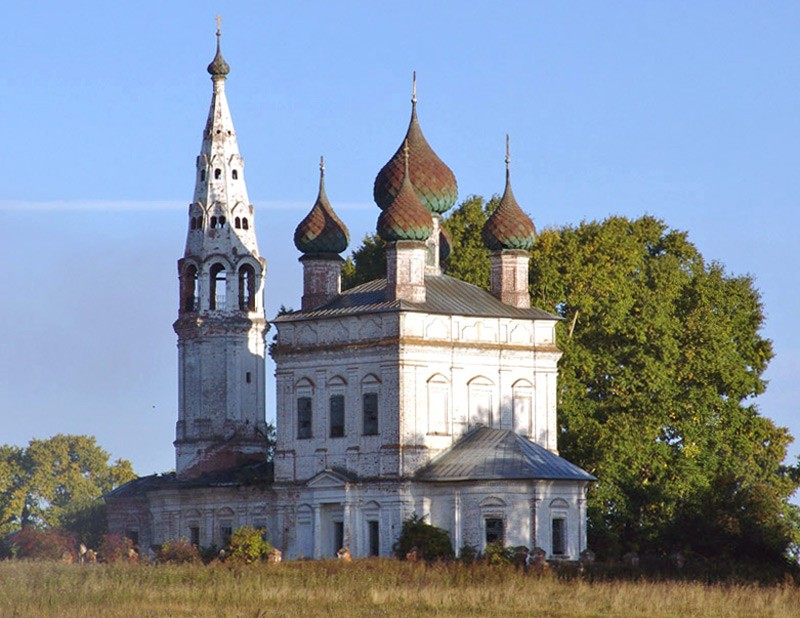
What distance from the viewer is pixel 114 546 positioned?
64.2m

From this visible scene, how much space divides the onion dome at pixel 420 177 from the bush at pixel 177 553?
36.1ft

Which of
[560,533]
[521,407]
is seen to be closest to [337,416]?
[521,407]

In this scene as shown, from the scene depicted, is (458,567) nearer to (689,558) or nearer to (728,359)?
(689,558)

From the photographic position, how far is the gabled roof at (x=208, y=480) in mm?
63219

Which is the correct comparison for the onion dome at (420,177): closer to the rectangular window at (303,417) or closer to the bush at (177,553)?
the rectangular window at (303,417)

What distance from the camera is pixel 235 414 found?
68.6 meters

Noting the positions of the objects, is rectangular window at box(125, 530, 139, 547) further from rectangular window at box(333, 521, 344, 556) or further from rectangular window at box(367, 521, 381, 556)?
rectangular window at box(367, 521, 381, 556)

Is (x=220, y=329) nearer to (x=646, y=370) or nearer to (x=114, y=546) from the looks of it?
(x=114, y=546)

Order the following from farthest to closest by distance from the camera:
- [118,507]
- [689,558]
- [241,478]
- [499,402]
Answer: [118,507], [241,478], [499,402], [689,558]

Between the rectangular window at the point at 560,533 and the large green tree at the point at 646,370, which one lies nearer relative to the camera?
the rectangular window at the point at 560,533

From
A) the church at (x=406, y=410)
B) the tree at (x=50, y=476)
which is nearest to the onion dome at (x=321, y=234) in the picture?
the church at (x=406, y=410)

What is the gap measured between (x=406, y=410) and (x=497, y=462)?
2.67m

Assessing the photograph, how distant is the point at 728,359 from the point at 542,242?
614cm

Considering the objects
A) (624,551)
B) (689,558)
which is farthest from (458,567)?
(624,551)
